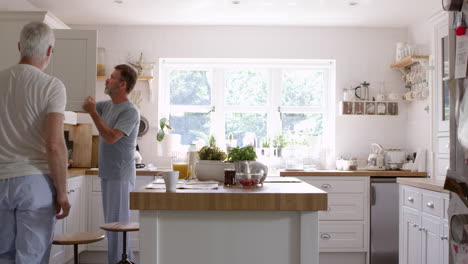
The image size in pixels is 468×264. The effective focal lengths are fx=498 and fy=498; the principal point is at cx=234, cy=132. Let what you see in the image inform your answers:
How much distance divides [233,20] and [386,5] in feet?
5.10

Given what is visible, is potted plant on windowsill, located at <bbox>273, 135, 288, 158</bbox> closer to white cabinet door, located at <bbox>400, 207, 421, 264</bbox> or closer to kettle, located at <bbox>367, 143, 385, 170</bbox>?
kettle, located at <bbox>367, 143, 385, 170</bbox>

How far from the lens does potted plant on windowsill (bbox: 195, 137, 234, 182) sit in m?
2.57

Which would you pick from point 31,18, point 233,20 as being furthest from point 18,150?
point 233,20

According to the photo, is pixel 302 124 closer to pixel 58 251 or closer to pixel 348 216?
pixel 348 216

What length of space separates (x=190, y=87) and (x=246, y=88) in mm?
644

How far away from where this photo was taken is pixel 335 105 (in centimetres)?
553

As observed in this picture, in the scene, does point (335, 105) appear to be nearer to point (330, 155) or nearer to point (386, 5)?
point (330, 155)

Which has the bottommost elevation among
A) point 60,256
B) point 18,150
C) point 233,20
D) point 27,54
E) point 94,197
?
point 60,256

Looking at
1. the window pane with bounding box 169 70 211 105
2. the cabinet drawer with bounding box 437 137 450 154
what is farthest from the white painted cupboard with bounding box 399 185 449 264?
the window pane with bounding box 169 70 211 105

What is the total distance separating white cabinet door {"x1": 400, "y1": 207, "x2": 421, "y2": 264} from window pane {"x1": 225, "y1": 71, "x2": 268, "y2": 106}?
235cm

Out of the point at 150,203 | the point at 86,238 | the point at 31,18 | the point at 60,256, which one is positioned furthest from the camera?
the point at 60,256

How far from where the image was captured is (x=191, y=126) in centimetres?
569

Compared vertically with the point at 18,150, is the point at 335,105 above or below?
above

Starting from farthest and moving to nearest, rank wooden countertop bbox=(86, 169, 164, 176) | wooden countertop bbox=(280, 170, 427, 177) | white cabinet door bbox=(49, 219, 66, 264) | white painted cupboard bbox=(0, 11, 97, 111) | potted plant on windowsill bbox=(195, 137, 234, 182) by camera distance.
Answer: wooden countertop bbox=(280, 170, 427, 177) < wooden countertop bbox=(86, 169, 164, 176) < white cabinet door bbox=(49, 219, 66, 264) < white painted cupboard bbox=(0, 11, 97, 111) < potted plant on windowsill bbox=(195, 137, 234, 182)
